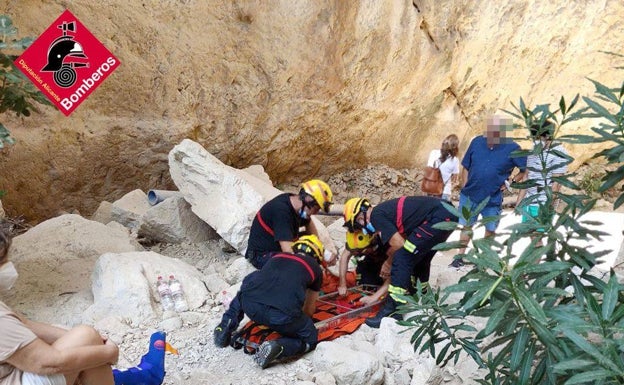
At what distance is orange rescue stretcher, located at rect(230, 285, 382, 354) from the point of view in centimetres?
373

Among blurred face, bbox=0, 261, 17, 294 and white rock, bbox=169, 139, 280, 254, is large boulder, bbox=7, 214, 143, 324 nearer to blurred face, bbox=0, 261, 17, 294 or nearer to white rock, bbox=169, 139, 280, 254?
white rock, bbox=169, 139, 280, 254

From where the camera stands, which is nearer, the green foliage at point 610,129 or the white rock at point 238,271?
the green foliage at point 610,129

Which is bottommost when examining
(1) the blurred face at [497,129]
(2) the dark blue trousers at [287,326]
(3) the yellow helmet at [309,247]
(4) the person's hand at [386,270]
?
(2) the dark blue trousers at [287,326]

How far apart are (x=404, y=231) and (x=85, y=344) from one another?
2.60 metres

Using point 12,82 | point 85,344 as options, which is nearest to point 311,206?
point 12,82

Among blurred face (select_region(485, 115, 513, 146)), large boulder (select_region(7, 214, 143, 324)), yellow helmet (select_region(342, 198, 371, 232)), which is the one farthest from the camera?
blurred face (select_region(485, 115, 513, 146))

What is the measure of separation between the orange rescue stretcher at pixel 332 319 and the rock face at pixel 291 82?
353 cm

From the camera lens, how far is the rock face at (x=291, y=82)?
21.6 ft

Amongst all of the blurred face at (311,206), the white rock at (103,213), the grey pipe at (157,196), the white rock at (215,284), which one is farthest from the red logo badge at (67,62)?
the blurred face at (311,206)

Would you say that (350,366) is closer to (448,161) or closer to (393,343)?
(393,343)

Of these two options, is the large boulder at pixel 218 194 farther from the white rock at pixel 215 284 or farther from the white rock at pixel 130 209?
the white rock at pixel 130 209

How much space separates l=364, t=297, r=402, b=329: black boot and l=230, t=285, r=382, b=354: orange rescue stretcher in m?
0.08

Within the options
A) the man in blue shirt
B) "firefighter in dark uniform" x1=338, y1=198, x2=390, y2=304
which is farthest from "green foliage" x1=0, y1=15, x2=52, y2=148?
the man in blue shirt

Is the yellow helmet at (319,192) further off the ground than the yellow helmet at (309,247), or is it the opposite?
the yellow helmet at (319,192)
